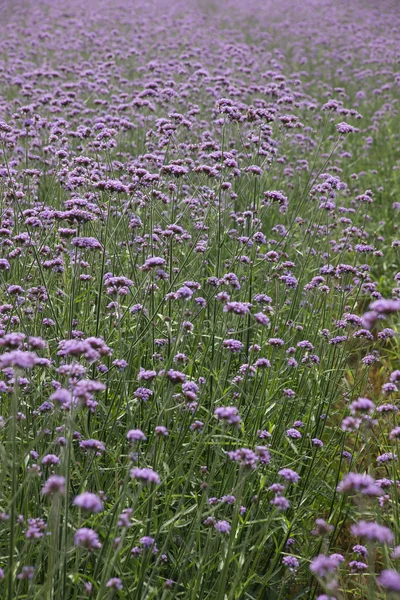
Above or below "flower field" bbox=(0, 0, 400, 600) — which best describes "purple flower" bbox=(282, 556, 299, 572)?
below

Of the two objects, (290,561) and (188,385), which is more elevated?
(188,385)

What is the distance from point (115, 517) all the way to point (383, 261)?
502 cm

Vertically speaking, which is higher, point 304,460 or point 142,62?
point 142,62

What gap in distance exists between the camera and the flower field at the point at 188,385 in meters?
2.54

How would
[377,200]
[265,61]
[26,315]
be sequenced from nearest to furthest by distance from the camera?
[26,315] → [377,200] → [265,61]

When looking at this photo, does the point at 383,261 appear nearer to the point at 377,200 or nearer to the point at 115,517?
the point at 377,200

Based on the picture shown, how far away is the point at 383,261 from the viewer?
703 cm

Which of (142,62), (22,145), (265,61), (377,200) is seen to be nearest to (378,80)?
(265,61)

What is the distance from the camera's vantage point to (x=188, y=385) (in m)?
2.96

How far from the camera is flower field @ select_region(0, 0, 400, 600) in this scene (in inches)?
100.0

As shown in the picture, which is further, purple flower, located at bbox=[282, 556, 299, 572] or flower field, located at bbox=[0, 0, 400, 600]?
purple flower, located at bbox=[282, 556, 299, 572]

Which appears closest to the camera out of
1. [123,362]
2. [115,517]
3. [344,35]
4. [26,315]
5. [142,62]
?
[115,517]

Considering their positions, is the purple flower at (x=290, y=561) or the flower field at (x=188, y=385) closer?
the flower field at (x=188, y=385)

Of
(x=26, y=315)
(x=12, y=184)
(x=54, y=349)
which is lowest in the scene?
(x=54, y=349)
